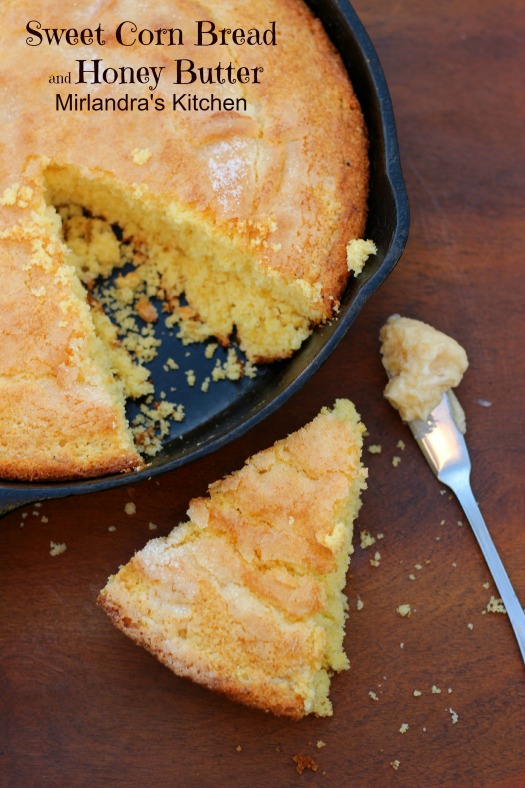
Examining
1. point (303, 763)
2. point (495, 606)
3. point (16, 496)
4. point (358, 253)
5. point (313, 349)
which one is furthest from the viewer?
point (495, 606)

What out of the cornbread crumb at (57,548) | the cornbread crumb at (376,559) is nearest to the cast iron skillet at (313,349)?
the cornbread crumb at (57,548)

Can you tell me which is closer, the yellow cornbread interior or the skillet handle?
the skillet handle

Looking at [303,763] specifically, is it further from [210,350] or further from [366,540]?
[210,350]

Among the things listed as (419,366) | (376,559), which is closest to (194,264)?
(419,366)

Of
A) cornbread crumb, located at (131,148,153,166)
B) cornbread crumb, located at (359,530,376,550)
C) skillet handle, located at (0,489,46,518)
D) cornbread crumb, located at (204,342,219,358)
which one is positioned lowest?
cornbread crumb, located at (359,530,376,550)

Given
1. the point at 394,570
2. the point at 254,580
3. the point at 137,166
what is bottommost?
the point at 394,570

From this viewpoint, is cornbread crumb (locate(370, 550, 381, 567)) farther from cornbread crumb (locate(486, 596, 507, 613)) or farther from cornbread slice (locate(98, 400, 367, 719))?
cornbread crumb (locate(486, 596, 507, 613))

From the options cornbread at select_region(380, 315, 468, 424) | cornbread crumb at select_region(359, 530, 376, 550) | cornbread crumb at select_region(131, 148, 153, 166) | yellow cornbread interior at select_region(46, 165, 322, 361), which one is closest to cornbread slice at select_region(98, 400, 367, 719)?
cornbread crumb at select_region(359, 530, 376, 550)

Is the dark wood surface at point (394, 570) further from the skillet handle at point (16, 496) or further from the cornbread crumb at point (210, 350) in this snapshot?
the skillet handle at point (16, 496)
